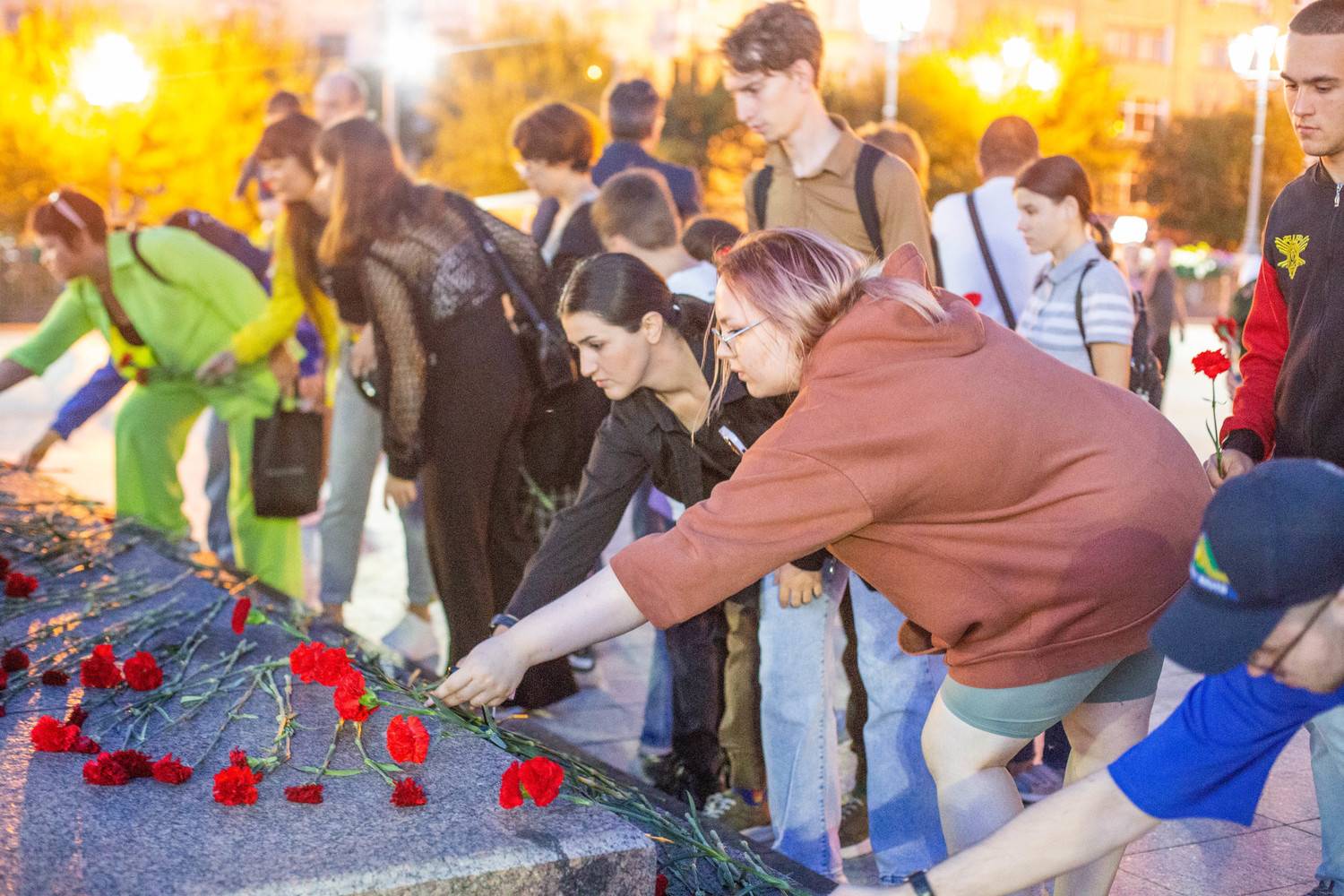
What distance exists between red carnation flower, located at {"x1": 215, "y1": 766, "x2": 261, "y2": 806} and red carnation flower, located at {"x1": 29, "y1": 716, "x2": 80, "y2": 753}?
455 millimetres

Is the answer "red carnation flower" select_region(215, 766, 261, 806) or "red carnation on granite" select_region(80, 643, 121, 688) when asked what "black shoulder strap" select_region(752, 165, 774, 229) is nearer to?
"red carnation on granite" select_region(80, 643, 121, 688)

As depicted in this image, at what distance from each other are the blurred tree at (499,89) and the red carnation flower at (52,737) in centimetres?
4122

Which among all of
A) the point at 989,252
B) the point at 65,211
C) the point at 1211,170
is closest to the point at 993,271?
the point at 989,252

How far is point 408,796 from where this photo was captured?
8.87 ft

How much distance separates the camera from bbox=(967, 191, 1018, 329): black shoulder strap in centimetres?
527

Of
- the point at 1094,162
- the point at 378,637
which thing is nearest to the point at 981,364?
the point at 378,637

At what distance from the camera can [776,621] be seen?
381 centimetres

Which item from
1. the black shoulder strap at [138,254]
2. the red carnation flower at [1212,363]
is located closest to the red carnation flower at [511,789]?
the red carnation flower at [1212,363]

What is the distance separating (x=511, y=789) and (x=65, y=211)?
434 centimetres

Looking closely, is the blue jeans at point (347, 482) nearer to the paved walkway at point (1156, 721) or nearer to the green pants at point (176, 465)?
the green pants at point (176, 465)

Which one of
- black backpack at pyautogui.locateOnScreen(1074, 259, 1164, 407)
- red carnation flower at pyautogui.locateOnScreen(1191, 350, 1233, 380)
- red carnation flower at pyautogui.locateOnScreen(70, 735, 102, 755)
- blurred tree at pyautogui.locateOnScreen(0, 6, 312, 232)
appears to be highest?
red carnation flower at pyautogui.locateOnScreen(1191, 350, 1233, 380)

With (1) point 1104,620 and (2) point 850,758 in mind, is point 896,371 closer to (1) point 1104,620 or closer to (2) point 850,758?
(1) point 1104,620

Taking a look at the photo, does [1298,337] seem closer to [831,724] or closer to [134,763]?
[831,724]

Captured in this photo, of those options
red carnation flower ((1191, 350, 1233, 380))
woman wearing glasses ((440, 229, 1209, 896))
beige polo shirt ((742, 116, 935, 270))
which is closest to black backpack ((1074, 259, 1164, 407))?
beige polo shirt ((742, 116, 935, 270))
